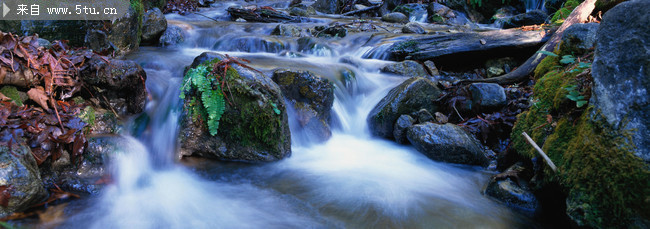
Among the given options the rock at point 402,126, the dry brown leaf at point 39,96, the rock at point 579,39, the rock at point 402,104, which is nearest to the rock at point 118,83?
the dry brown leaf at point 39,96

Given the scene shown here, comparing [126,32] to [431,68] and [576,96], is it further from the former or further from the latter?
[576,96]

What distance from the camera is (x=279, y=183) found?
3973 mm

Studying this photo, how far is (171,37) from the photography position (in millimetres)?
8734

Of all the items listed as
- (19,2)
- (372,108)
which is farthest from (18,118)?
(372,108)

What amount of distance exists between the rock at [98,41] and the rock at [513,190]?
649 cm

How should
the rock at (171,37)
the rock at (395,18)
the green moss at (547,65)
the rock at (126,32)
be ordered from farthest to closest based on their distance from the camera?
the rock at (395,18) → the rock at (171,37) → the rock at (126,32) → the green moss at (547,65)

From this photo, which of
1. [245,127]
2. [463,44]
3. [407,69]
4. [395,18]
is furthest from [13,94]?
[395,18]

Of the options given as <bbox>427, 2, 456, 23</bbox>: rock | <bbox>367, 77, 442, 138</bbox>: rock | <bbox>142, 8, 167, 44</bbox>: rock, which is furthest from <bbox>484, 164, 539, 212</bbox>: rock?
<bbox>427, 2, 456, 23</bbox>: rock

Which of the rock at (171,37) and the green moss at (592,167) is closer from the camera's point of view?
the green moss at (592,167)

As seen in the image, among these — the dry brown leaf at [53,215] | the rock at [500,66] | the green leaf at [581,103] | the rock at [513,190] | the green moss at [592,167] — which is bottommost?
the dry brown leaf at [53,215]

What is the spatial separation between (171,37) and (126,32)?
2126 millimetres

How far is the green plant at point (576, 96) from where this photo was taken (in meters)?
3.09

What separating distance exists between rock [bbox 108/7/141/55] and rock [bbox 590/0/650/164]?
289 inches

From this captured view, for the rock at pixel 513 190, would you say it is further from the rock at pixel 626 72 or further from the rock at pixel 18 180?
the rock at pixel 18 180
